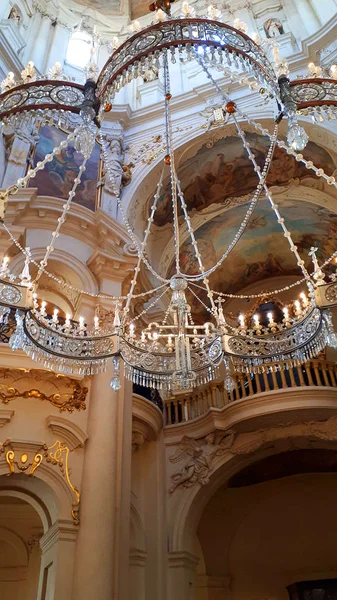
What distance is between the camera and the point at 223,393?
957 centimetres

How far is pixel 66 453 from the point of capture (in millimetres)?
6984

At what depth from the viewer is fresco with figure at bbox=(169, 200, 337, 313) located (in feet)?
39.2

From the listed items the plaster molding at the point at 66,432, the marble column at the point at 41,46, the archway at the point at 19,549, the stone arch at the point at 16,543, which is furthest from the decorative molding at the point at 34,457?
the marble column at the point at 41,46

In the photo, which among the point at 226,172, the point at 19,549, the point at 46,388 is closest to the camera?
the point at 46,388

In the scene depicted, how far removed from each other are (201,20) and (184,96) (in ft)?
21.6

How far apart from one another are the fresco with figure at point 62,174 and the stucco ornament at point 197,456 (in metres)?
4.72

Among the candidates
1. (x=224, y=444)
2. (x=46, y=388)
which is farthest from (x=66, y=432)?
(x=224, y=444)

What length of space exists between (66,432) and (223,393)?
3.46 m

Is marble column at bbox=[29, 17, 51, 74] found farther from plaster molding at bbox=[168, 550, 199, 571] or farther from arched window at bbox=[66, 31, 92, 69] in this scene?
plaster molding at bbox=[168, 550, 199, 571]

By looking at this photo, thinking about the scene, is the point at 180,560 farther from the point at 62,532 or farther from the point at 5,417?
the point at 5,417

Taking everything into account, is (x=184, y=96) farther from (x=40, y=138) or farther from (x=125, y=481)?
(x=125, y=481)

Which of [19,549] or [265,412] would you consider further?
[19,549]

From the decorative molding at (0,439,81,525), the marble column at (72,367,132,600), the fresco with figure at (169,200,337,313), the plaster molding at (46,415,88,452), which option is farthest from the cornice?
the fresco with figure at (169,200,337,313)

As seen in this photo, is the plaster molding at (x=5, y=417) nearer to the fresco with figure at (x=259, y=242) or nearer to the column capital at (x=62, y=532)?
the column capital at (x=62, y=532)
